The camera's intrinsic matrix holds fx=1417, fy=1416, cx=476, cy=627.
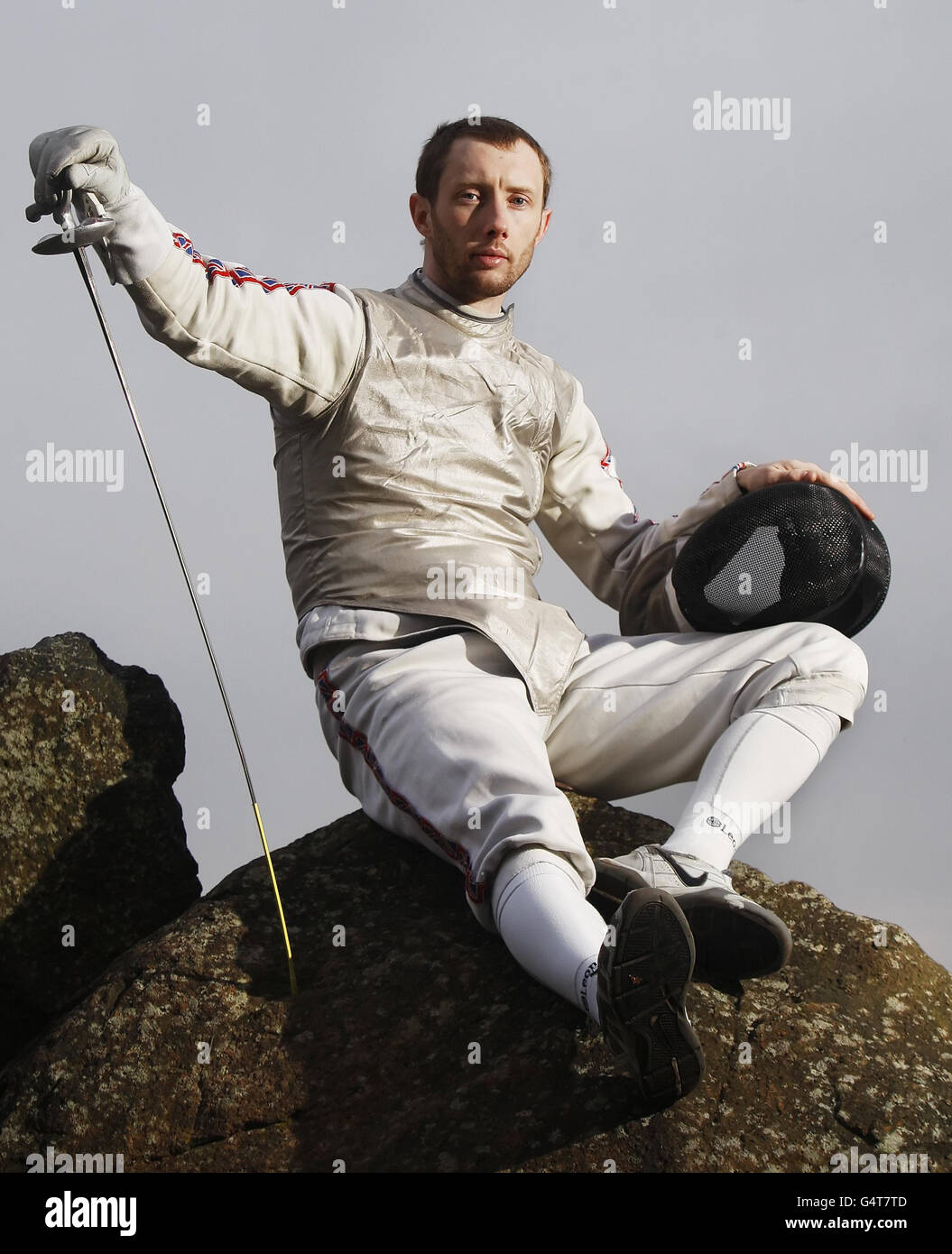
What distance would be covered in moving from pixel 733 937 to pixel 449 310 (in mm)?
2029

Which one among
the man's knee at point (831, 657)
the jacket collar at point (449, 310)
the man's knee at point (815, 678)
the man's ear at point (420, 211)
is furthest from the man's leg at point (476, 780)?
the man's ear at point (420, 211)

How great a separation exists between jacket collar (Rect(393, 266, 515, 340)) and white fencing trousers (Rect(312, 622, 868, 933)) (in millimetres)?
957

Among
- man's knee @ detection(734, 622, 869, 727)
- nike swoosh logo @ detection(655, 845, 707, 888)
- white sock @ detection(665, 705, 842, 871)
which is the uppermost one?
man's knee @ detection(734, 622, 869, 727)

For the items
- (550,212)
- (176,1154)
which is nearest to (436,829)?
(176,1154)

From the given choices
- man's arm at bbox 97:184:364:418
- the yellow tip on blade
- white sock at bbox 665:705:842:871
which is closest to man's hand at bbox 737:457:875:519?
white sock at bbox 665:705:842:871

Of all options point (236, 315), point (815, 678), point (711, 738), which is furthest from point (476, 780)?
point (236, 315)

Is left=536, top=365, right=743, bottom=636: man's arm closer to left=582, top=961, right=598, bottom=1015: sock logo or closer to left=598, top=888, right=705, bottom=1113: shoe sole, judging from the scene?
left=582, top=961, right=598, bottom=1015: sock logo

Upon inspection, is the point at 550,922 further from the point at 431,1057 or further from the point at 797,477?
the point at 797,477

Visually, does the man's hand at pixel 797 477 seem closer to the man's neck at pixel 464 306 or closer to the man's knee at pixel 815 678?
the man's knee at pixel 815 678

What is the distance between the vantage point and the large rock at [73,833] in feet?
13.4

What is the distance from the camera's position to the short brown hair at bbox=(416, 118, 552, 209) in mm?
4156

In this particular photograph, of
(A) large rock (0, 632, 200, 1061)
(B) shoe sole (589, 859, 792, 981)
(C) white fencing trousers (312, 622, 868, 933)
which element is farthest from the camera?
(A) large rock (0, 632, 200, 1061)

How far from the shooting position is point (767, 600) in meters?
3.95

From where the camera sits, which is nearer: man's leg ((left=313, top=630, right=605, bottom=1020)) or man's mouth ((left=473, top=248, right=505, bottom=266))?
man's leg ((left=313, top=630, right=605, bottom=1020))
